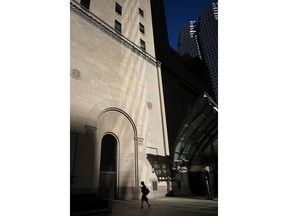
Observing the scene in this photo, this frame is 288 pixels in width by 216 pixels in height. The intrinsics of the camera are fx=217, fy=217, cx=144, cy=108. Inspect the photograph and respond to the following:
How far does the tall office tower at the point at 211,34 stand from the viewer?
504 cm

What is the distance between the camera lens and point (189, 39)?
6.26 meters

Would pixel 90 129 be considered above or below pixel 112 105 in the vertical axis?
below

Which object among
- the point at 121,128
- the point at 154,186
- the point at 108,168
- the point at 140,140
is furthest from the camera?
the point at 154,186

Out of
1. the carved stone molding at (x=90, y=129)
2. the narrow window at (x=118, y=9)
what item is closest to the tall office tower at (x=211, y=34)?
the carved stone molding at (x=90, y=129)

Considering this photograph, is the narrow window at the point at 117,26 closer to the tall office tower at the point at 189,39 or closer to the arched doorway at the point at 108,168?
the arched doorway at the point at 108,168

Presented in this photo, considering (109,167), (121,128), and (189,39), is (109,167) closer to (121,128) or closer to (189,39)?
(121,128)

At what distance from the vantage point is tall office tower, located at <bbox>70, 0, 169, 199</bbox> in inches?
362

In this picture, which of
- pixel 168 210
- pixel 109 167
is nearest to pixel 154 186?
pixel 109 167

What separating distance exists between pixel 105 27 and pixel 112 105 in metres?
4.33

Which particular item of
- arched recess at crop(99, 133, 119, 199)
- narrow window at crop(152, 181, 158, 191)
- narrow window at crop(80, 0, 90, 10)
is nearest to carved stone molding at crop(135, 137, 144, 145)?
arched recess at crop(99, 133, 119, 199)

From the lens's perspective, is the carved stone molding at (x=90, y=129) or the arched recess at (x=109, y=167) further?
the arched recess at (x=109, y=167)
